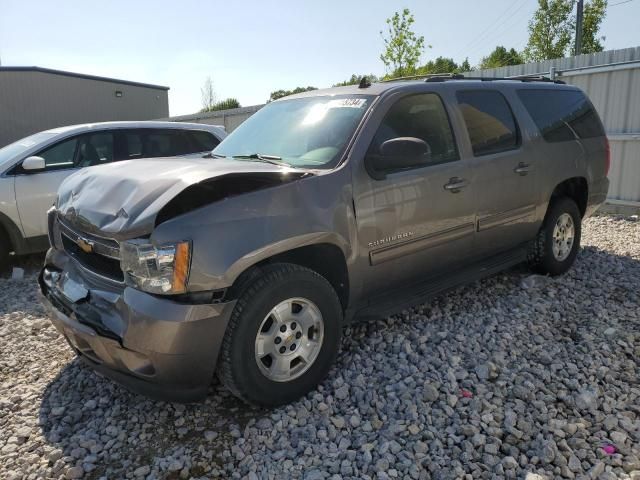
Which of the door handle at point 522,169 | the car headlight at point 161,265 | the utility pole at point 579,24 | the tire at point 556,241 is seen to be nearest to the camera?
the car headlight at point 161,265

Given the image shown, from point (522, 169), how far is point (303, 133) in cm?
207

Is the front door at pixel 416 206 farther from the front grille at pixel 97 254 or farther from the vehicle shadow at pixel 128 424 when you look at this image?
the front grille at pixel 97 254

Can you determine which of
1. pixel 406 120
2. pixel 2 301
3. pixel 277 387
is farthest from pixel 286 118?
pixel 2 301

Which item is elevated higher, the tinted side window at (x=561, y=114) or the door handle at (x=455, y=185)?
the tinted side window at (x=561, y=114)

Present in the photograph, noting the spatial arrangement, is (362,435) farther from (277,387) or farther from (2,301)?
(2,301)

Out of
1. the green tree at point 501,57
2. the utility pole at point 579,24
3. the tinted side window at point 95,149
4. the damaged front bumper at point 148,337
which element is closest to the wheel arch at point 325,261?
the damaged front bumper at point 148,337

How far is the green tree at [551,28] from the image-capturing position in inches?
1223

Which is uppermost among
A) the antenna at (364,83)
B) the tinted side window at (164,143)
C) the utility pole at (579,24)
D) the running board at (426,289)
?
the utility pole at (579,24)

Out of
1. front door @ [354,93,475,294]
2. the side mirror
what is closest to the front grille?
front door @ [354,93,475,294]

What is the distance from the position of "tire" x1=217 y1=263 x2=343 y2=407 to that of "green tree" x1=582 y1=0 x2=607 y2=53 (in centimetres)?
3363

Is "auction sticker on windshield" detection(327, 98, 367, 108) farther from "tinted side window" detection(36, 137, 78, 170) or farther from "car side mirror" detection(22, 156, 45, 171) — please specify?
"tinted side window" detection(36, 137, 78, 170)

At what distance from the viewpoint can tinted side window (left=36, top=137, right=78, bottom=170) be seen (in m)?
6.02

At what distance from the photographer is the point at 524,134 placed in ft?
14.7

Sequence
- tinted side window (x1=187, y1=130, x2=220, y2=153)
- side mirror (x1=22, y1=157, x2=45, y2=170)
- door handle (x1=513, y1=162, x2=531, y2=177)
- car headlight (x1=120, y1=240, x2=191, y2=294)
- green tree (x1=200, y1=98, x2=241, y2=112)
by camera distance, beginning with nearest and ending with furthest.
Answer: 1. car headlight (x1=120, y1=240, x2=191, y2=294)
2. door handle (x1=513, y1=162, x2=531, y2=177)
3. side mirror (x1=22, y1=157, x2=45, y2=170)
4. tinted side window (x1=187, y1=130, x2=220, y2=153)
5. green tree (x1=200, y1=98, x2=241, y2=112)
